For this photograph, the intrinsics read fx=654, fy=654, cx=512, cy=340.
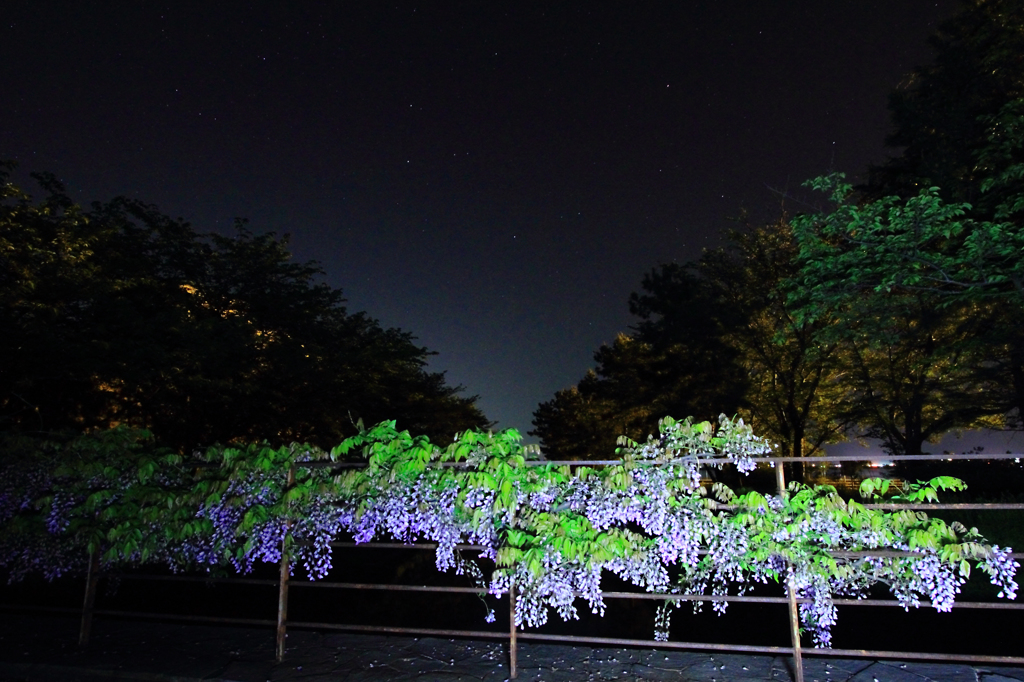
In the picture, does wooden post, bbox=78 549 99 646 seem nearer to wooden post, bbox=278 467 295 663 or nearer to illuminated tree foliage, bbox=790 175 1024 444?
wooden post, bbox=278 467 295 663

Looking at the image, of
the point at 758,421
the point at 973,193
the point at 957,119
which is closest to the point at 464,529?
the point at 973,193

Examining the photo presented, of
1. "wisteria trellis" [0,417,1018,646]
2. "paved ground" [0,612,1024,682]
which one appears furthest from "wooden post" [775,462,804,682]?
"paved ground" [0,612,1024,682]

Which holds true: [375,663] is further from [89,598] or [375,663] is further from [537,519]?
[89,598]

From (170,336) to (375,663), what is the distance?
14.0 metres

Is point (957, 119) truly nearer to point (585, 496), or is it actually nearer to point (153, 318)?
point (585, 496)

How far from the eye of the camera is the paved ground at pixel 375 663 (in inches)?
174

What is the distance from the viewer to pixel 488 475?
443 cm

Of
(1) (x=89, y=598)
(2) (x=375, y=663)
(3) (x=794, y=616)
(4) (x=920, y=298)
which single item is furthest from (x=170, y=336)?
(4) (x=920, y=298)

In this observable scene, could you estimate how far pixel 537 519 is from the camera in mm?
4438

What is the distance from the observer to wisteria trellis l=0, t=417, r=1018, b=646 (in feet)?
13.7

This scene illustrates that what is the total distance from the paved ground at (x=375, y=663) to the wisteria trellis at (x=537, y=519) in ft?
1.25

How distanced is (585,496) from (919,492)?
212cm

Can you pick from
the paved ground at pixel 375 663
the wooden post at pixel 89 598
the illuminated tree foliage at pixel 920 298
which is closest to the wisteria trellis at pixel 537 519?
the wooden post at pixel 89 598

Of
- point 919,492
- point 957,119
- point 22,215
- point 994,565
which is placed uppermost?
point 957,119
